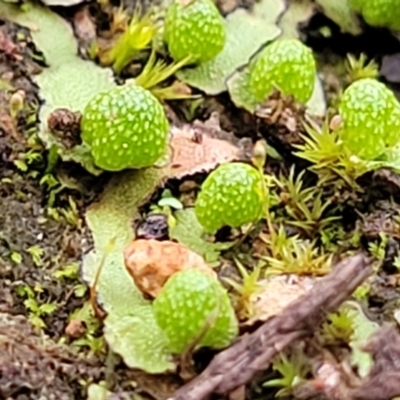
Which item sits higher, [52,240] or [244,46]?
[244,46]

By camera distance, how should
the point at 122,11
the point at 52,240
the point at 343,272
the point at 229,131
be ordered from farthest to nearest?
1. the point at 122,11
2. the point at 229,131
3. the point at 52,240
4. the point at 343,272

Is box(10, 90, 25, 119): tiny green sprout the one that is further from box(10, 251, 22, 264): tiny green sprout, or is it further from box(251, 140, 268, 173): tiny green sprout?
box(251, 140, 268, 173): tiny green sprout

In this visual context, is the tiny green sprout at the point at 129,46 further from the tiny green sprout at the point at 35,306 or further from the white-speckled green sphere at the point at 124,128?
the tiny green sprout at the point at 35,306

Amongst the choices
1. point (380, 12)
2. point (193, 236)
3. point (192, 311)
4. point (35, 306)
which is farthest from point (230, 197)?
point (380, 12)

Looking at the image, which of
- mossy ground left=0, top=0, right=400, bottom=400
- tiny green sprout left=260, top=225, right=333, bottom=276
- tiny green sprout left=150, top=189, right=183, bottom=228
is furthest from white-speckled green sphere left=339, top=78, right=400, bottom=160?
tiny green sprout left=150, top=189, right=183, bottom=228

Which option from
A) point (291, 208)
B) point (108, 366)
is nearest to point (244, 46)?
point (291, 208)

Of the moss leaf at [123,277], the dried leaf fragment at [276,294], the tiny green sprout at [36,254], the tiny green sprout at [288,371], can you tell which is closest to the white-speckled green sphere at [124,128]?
the moss leaf at [123,277]

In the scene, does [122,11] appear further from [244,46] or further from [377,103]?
[377,103]
